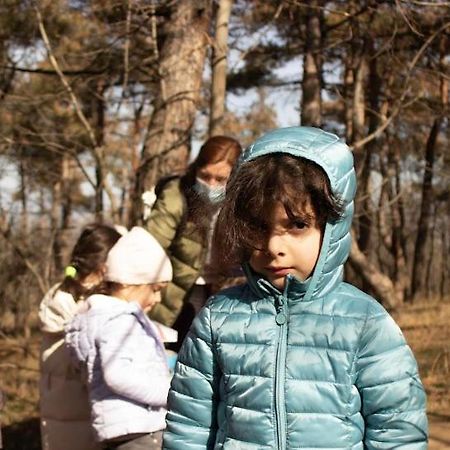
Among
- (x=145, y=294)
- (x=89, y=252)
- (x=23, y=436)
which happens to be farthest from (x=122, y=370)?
(x=23, y=436)

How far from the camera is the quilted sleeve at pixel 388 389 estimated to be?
5.73 feet

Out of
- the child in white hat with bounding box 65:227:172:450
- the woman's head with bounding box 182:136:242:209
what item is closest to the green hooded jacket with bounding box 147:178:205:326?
the woman's head with bounding box 182:136:242:209

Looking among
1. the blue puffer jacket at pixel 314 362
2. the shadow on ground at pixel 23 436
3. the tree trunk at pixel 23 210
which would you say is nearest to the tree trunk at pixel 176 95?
the shadow on ground at pixel 23 436

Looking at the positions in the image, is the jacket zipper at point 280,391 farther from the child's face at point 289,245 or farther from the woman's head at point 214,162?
the woman's head at point 214,162

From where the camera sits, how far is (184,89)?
17.8ft

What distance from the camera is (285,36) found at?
12.3m

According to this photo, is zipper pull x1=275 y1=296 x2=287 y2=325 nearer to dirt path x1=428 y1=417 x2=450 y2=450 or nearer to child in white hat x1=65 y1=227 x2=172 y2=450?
child in white hat x1=65 y1=227 x2=172 y2=450

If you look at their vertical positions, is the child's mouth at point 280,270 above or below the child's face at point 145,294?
above

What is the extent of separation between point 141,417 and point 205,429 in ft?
3.76

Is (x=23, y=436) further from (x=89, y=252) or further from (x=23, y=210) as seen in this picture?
(x=23, y=210)

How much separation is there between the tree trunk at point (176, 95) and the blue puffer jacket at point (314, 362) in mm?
3338

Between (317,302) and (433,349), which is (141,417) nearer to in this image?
(317,302)

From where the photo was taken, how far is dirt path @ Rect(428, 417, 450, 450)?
4.56 m

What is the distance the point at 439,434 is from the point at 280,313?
3.38 meters
